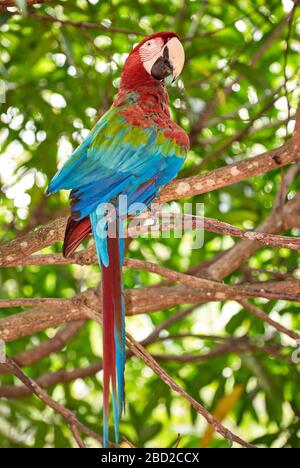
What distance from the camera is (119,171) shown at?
164 cm

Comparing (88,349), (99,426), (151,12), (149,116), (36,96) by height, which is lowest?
(99,426)

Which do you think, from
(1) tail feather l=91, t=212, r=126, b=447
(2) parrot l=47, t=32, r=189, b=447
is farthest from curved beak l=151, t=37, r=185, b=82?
(1) tail feather l=91, t=212, r=126, b=447

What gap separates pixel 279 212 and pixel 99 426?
2.97 ft

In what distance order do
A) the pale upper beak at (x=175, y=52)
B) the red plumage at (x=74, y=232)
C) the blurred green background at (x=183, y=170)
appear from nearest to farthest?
the red plumage at (x=74, y=232)
the pale upper beak at (x=175, y=52)
the blurred green background at (x=183, y=170)

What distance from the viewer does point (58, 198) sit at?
2.87 metres

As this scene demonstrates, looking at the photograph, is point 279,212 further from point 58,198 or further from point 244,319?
point 58,198


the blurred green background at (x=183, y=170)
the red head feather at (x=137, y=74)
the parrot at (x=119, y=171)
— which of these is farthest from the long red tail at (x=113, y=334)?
the blurred green background at (x=183, y=170)

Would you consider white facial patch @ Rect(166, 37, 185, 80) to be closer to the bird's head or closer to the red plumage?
the bird's head

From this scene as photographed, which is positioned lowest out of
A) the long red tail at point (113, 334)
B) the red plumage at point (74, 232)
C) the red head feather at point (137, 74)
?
the long red tail at point (113, 334)

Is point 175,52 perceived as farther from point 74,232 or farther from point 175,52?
point 74,232

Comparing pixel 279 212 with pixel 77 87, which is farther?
pixel 77 87

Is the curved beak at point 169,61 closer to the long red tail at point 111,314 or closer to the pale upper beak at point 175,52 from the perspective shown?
the pale upper beak at point 175,52

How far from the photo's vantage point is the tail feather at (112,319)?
137 centimetres
